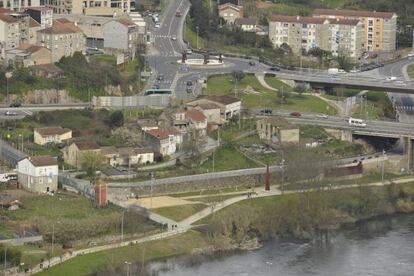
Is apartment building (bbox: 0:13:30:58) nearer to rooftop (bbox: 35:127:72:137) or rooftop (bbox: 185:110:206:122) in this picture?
rooftop (bbox: 35:127:72:137)

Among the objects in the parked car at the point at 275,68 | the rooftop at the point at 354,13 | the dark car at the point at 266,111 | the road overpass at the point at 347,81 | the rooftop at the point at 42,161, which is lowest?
the rooftop at the point at 42,161

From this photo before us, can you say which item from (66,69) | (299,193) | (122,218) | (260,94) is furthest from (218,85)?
(122,218)

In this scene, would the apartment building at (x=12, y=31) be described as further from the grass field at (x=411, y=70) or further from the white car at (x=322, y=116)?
the grass field at (x=411, y=70)

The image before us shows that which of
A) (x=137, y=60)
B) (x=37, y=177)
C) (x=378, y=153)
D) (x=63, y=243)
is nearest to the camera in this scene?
(x=63, y=243)

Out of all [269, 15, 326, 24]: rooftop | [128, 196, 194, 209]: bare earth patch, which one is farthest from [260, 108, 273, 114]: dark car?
[269, 15, 326, 24]: rooftop

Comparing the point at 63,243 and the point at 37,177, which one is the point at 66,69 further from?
the point at 63,243

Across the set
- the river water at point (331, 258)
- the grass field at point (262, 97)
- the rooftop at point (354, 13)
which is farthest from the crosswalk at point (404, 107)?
the river water at point (331, 258)

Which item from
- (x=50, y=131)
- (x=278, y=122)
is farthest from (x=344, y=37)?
(x=50, y=131)
